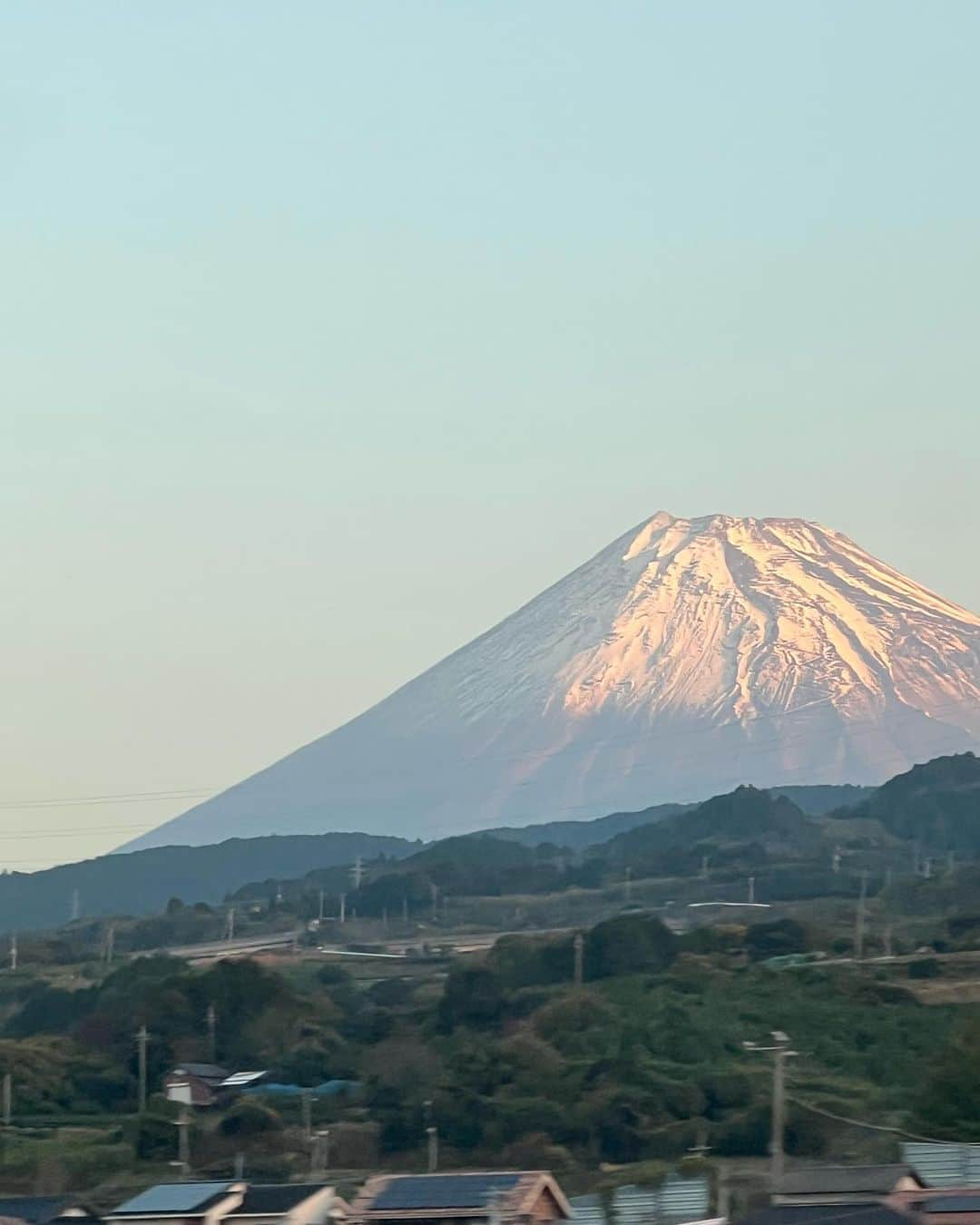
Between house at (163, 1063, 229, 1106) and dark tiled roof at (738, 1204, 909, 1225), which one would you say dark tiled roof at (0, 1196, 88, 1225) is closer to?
dark tiled roof at (738, 1204, 909, 1225)

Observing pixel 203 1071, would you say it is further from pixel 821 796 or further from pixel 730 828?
pixel 821 796

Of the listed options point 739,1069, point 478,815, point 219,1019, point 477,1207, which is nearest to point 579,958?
point 219,1019

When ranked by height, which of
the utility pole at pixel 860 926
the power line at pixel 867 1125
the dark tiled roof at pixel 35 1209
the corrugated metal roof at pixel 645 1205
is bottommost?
the dark tiled roof at pixel 35 1209

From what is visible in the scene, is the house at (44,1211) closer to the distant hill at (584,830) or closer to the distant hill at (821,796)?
the distant hill at (584,830)

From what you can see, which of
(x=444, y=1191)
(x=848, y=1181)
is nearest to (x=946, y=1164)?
(x=848, y=1181)

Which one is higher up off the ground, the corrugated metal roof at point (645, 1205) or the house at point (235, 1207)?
the house at point (235, 1207)

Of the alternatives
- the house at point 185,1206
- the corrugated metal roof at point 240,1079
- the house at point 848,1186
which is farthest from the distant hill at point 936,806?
the house at point 185,1206
